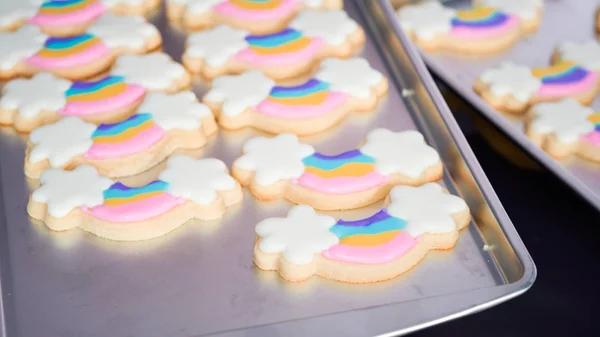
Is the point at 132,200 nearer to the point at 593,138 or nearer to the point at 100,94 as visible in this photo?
the point at 100,94

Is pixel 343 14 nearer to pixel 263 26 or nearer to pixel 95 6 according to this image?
pixel 263 26

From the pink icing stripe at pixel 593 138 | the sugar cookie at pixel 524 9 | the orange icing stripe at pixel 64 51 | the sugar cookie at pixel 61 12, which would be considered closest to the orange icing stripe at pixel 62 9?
the sugar cookie at pixel 61 12

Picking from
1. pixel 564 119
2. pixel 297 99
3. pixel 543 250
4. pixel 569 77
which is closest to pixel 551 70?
pixel 569 77

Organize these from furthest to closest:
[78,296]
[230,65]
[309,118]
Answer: [230,65] < [309,118] < [78,296]

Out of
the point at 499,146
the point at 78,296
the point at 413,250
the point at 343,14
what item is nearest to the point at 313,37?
the point at 343,14

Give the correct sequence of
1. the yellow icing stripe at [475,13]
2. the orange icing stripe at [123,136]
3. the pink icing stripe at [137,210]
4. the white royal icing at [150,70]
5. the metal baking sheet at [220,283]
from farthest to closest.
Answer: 1. the yellow icing stripe at [475,13]
2. the white royal icing at [150,70]
3. the orange icing stripe at [123,136]
4. the pink icing stripe at [137,210]
5. the metal baking sheet at [220,283]

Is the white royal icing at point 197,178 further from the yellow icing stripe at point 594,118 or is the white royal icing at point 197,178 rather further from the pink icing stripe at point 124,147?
the yellow icing stripe at point 594,118
